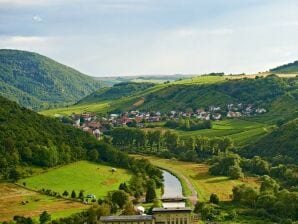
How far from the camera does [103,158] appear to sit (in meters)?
140

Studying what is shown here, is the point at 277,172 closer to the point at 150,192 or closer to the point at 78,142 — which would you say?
the point at 150,192

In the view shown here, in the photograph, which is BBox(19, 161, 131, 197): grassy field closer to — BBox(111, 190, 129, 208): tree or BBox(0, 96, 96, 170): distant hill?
BBox(0, 96, 96, 170): distant hill

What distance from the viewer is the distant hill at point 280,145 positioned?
458 feet

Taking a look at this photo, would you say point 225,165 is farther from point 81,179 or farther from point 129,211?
point 129,211

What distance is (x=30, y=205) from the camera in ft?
311

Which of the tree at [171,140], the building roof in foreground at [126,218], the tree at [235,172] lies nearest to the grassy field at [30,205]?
the building roof in foreground at [126,218]

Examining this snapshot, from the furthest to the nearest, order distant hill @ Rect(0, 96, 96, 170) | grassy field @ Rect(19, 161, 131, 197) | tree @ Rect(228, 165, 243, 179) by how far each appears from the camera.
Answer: tree @ Rect(228, 165, 243, 179)
distant hill @ Rect(0, 96, 96, 170)
grassy field @ Rect(19, 161, 131, 197)

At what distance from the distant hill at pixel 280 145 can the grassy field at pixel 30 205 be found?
63.5 metres

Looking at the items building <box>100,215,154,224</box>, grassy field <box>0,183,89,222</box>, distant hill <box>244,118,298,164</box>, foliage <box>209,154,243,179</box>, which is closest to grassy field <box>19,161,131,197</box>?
grassy field <box>0,183,89,222</box>

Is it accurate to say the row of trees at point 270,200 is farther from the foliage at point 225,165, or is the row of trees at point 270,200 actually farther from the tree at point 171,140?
the tree at point 171,140

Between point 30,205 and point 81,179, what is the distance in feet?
76.9

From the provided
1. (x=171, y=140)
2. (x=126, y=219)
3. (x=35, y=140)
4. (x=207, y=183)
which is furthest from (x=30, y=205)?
(x=171, y=140)

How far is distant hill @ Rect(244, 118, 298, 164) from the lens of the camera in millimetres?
139663

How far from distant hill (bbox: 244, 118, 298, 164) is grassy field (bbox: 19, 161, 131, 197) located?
42.0m
